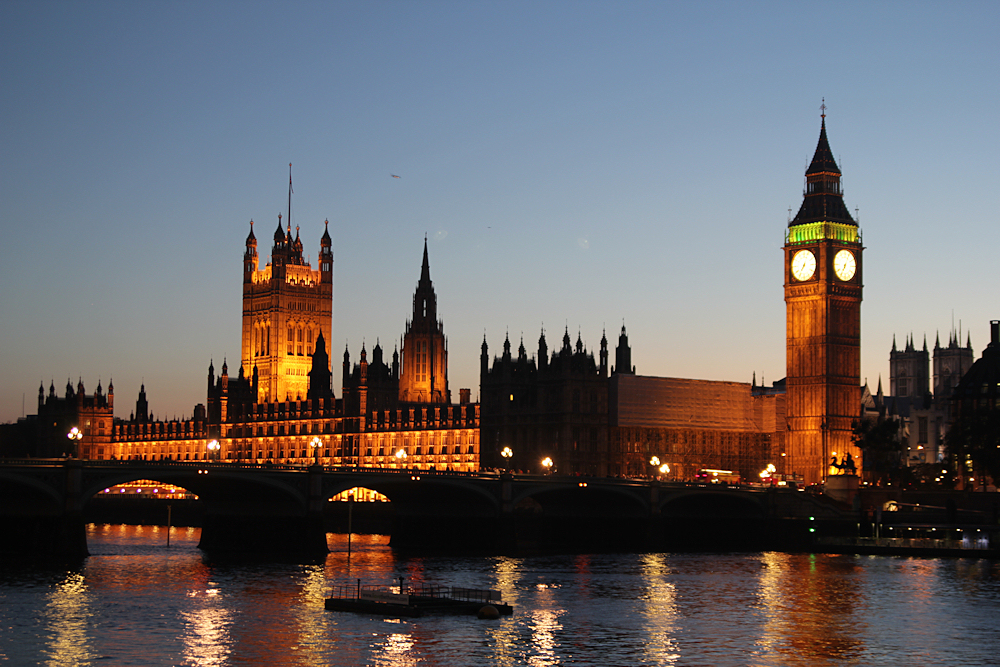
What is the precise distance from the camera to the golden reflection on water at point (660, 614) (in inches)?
2377

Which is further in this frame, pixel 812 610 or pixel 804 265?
pixel 804 265

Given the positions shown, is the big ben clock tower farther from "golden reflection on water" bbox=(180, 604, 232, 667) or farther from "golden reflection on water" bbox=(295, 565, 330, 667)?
"golden reflection on water" bbox=(180, 604, 232, 667)

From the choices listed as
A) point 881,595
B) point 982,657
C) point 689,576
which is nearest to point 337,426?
point 689,576

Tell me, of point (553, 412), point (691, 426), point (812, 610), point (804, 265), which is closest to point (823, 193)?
point (804, 265)

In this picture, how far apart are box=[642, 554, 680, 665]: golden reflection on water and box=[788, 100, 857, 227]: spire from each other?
80.3 metres

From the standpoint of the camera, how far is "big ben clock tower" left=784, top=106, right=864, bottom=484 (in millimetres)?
170375

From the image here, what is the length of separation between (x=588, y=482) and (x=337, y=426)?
82777 millimetres

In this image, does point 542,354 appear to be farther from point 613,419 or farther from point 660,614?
point 660,614

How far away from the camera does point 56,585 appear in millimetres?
80875

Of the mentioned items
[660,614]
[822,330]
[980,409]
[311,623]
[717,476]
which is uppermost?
[822,330]

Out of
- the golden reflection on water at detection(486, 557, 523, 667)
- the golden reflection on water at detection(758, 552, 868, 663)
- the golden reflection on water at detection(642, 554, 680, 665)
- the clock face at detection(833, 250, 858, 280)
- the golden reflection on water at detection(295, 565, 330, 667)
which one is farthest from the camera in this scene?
the clock face at detection(833, 250, 858, 280)

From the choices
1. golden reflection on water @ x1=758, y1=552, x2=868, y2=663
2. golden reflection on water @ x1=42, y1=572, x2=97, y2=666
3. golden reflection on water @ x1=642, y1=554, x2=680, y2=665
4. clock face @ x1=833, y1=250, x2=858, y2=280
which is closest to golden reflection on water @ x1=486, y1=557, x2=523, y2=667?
golden reflection on water @ x1=642, y1=554, x2=680, y2=665

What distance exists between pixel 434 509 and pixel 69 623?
57186mm

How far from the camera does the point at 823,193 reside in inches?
6905
